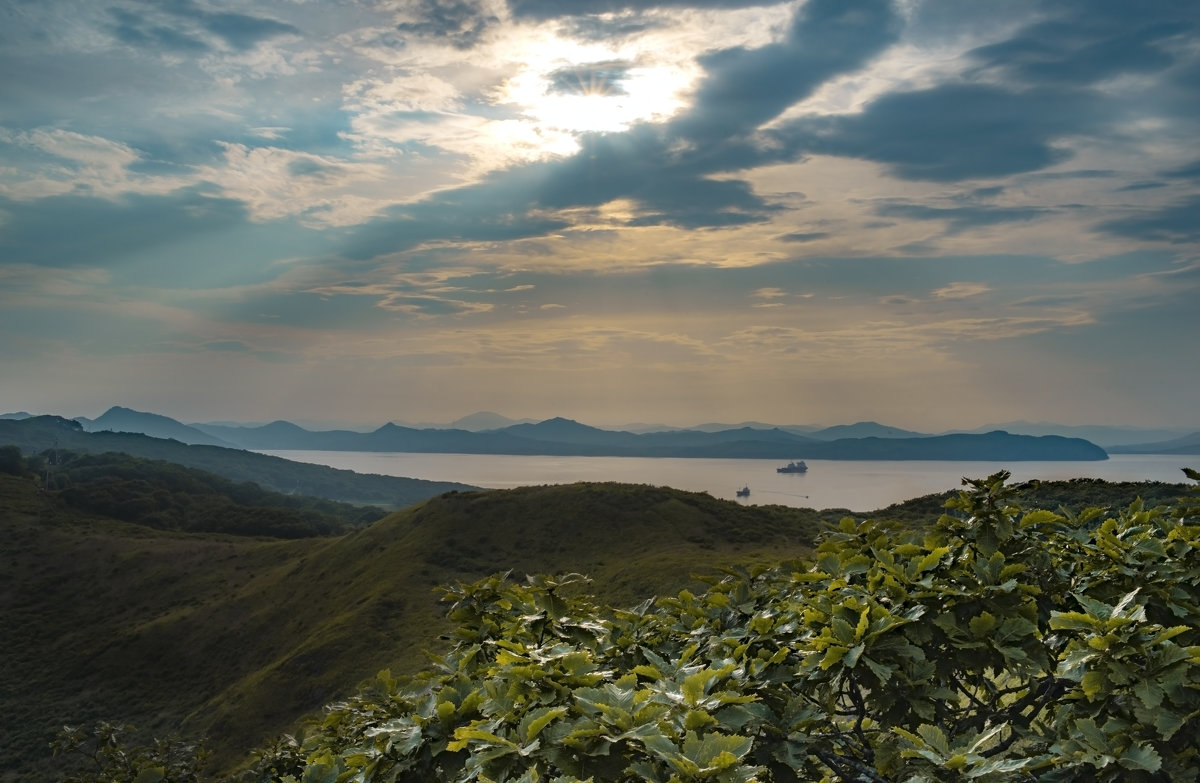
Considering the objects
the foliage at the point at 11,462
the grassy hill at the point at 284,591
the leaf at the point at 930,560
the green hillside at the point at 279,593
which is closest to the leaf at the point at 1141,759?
the leaf at the point at 930,560

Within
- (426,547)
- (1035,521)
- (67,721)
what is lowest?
(67,721)

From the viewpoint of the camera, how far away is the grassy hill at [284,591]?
7319cm

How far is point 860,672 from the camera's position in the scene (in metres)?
5.62

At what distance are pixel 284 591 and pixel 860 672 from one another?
107933 mm

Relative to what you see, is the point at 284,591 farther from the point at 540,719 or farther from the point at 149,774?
the point at 540,719

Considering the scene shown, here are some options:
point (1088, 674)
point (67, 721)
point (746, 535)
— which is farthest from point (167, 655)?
point (1088, 674)

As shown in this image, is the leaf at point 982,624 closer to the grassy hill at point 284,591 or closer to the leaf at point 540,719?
the leaf at point 540,719

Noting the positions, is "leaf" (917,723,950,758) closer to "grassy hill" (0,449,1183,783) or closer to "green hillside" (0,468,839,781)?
"grassy hill" (0,449,1183,783)

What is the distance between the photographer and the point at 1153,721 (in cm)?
503

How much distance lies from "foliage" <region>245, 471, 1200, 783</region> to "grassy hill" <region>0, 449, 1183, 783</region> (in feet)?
187

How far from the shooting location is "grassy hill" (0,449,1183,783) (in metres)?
73.2

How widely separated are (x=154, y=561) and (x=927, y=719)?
13821 centimetres

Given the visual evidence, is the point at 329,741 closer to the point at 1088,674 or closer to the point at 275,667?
the point at 1088,674

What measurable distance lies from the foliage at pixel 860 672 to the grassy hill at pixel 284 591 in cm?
5710
